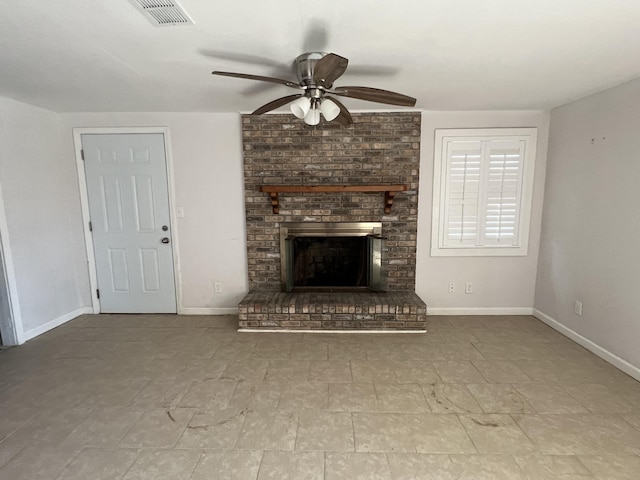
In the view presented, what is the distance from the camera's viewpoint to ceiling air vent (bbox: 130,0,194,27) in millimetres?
1430

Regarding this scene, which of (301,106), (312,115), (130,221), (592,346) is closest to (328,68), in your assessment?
(301,106)

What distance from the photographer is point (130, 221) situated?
11.7 ft

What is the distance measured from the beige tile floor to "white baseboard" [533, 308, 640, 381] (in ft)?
0.21

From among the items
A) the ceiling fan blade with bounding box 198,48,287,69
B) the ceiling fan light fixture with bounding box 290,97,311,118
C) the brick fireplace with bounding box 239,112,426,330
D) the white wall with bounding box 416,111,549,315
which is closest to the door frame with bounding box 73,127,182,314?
the brick fireplace with bounding box 239,112,426,330

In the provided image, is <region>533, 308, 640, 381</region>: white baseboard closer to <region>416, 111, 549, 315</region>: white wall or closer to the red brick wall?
<region>416, 111, 549, 315</region>: white wall

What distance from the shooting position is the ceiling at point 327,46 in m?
1.51

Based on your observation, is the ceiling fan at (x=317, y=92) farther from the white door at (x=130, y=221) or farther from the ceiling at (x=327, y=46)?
the white door at (x=130, y=221)

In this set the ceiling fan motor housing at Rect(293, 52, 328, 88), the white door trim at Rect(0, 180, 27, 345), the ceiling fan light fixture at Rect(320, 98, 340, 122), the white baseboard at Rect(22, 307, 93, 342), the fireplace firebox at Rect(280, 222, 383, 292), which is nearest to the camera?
the ceiling fan motor housing at Rect(293, 52, 328, 88)

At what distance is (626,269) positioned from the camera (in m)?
2.47

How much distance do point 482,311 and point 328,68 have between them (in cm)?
318

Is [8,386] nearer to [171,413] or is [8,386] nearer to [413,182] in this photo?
[171,413]

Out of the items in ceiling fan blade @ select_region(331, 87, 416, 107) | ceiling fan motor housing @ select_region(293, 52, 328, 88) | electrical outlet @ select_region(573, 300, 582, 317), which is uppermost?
ceiling fan motor housing @ select_region(293, 52, 328, 88)

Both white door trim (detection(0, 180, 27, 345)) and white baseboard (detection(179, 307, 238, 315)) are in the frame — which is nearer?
white door trim (detection(0, 180, 27, 345))

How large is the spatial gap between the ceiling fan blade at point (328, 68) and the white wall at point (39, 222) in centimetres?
301
